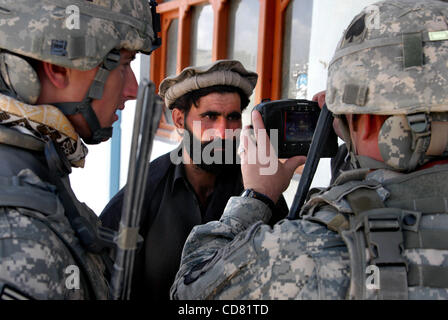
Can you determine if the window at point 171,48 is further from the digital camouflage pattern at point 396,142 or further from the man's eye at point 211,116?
the digital camouflage pattern at point 396,142

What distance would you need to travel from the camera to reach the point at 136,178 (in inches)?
36.9

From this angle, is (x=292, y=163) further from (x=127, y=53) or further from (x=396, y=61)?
(x=127, y=53)

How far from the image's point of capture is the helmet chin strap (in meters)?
1.34

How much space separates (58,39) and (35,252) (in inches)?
23.7

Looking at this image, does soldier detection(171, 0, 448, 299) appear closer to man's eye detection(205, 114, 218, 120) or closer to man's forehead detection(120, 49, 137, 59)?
man's forehead detection(120, 49, 137, 59)

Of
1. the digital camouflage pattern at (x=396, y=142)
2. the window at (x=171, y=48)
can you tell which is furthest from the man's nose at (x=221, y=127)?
the window at (x=171, y=48)

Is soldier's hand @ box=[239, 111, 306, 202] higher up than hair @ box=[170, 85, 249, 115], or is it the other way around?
hair @ box=[170, 85, 249, 115]

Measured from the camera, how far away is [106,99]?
142 cm

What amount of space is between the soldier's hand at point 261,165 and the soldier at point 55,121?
0.49m

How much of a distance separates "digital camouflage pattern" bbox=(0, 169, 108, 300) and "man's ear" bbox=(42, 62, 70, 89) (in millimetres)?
303

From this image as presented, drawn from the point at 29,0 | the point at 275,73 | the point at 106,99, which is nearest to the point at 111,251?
the point at 106,99

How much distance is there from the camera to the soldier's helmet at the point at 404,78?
4.11 ft

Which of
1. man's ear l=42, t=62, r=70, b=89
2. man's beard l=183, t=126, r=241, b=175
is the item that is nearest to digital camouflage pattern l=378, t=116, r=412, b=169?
man's ear l=42, t=62, r=70, b=89
